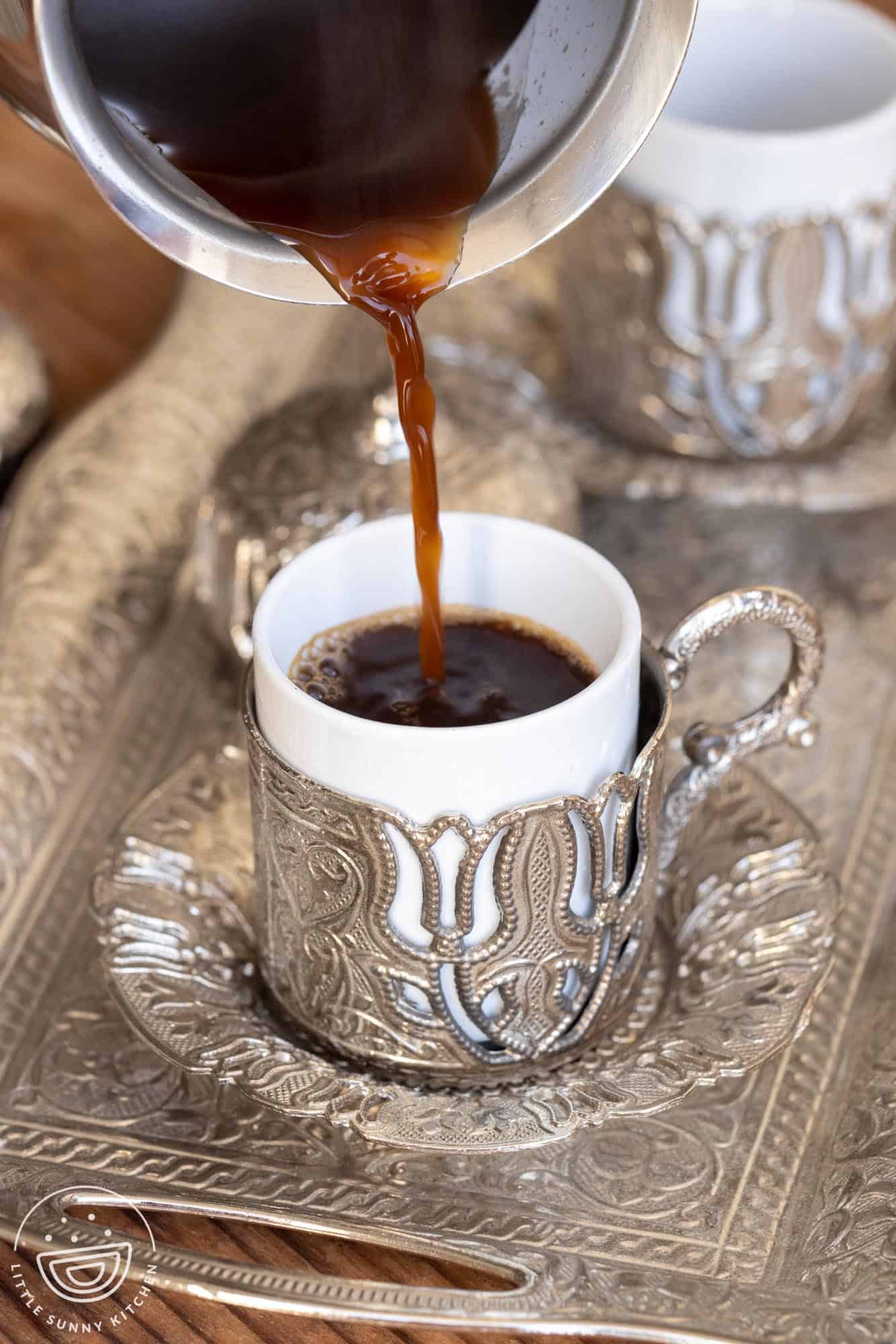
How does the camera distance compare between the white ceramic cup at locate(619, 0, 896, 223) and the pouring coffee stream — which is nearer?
the pouring coffee stream

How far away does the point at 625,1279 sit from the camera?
2.03 feet

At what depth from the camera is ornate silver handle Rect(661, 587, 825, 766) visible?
695mm

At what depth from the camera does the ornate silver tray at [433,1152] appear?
24.4 inches

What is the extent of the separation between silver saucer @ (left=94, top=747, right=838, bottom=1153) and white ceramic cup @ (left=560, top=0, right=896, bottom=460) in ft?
0.99

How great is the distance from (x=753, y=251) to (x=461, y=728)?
0.46 meters

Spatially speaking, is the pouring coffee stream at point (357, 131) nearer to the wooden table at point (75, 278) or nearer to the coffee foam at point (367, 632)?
the coffee foam at point (367, 632)

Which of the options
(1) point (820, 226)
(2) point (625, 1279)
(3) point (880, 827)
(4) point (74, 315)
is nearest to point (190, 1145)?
(2) point (625, 1279)

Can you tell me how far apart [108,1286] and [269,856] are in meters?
0.17

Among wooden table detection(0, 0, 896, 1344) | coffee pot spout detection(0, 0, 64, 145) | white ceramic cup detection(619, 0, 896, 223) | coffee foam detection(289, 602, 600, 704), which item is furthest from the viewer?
wooden table detection(0, 0, 896, 1344)

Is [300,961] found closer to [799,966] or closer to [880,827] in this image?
[799,966]

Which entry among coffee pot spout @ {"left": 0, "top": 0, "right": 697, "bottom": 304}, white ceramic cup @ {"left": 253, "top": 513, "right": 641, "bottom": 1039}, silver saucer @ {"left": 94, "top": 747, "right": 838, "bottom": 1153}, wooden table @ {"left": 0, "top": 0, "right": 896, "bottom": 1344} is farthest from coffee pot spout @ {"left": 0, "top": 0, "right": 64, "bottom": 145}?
wooden table @ {"left": 0, "top": 0, "right": 896, "bottom": 1344}

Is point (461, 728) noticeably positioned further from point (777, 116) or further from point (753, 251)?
point (777, 116)

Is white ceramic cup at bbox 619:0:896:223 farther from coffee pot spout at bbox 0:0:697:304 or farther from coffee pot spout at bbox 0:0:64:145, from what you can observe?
coffee pot spout at bbox 0:0:64:145

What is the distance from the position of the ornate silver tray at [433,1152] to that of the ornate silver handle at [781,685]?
0.25 ft
